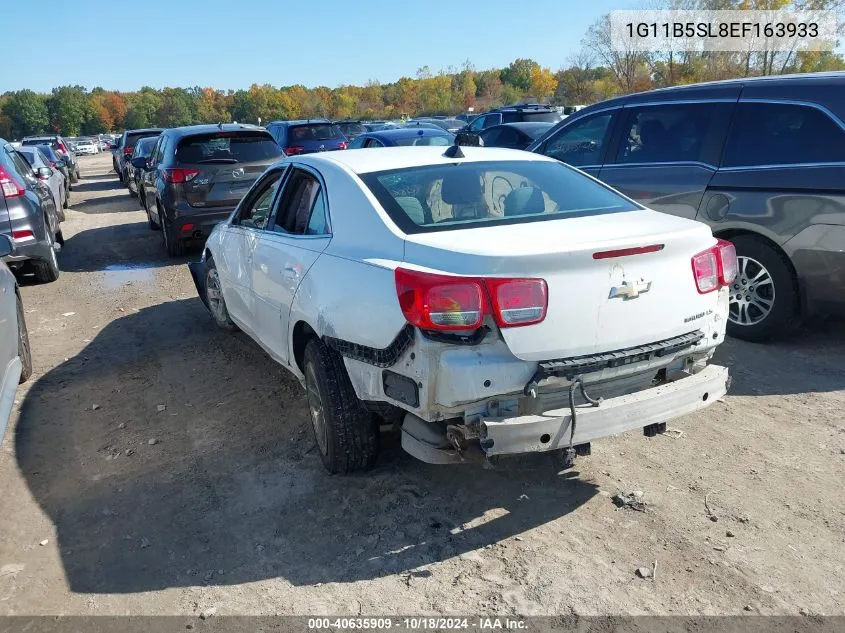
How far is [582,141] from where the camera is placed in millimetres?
7102

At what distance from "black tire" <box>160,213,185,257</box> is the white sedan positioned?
6231 millimetres

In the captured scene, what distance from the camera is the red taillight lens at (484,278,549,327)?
2.91m

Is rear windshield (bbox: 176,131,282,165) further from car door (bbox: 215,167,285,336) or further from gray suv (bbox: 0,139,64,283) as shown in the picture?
car door (bbox: 215,167,285,336)

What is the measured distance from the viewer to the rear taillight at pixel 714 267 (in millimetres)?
3393

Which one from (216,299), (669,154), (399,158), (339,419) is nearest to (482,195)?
(399,158)

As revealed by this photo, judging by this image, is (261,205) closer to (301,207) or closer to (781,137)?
(301,207)

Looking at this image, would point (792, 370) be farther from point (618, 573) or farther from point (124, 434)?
point (124, 434)

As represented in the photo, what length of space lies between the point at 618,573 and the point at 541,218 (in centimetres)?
171

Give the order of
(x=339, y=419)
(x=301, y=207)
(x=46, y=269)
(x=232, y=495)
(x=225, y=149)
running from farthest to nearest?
(x=225, y=149) < (x=46, y=269) < (x=301, y=207) < (x=232, y=495) < (x=339, y=419)

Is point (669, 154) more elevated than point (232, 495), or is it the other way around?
point (669, 154)

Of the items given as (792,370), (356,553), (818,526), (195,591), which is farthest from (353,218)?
(792,370)

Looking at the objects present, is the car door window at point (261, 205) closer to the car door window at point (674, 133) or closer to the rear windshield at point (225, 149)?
the car door window at point (674, 133)

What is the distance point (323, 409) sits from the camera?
3693mm

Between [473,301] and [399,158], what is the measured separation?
1.63m
